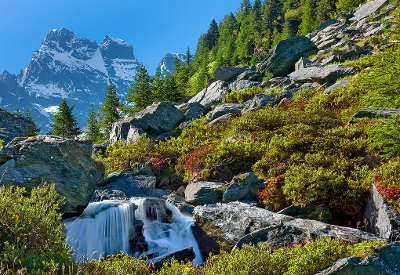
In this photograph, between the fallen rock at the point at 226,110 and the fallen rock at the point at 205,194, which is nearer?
the fallen rock at the point at 205,194

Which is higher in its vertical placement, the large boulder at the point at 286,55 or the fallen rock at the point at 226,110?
the large boulder at the point at 286,55

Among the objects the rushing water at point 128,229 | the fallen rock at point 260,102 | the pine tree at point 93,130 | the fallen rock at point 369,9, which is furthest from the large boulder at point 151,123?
the fallen rock at point 369,9

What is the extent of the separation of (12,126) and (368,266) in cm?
1511

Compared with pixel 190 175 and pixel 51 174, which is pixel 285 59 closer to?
pixel 190 175

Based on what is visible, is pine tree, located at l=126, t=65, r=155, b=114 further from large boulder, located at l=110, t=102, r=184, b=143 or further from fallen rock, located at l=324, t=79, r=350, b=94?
fallen rock, located at l=324, t=79, r=350, b=94

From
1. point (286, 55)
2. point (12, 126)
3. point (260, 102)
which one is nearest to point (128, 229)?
point (12, 126)

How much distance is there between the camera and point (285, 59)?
90.5 ft

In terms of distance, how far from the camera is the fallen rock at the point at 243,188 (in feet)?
30.4

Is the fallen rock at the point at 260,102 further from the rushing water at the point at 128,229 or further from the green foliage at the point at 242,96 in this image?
the rushing water at the point at 128,229

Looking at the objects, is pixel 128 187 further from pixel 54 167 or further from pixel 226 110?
pixel 226 110

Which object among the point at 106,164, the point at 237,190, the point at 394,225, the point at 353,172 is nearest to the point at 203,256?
the point at 237,190

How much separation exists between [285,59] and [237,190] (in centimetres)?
2271

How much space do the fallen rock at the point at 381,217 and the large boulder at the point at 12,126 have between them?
14783mm

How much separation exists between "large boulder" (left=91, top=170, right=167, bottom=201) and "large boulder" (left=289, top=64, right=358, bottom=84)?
1537cm
